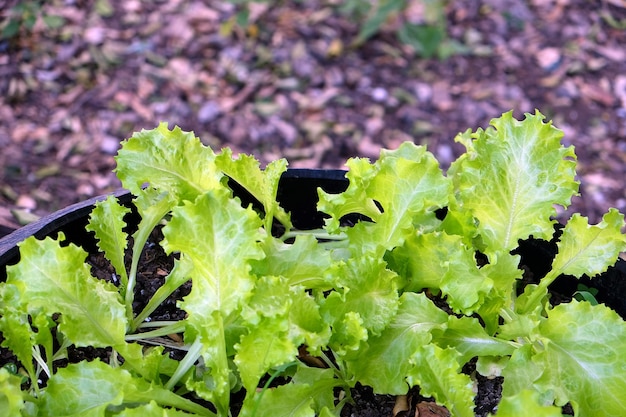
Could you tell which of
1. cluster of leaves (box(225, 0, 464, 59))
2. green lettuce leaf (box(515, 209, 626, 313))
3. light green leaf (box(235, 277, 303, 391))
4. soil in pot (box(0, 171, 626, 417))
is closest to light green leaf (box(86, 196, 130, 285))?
soil in pot (box(0, 171, 626, 417))

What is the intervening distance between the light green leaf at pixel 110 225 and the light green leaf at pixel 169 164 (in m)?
0.04

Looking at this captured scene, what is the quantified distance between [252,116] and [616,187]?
4.18 feet

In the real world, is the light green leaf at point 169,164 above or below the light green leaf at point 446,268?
above

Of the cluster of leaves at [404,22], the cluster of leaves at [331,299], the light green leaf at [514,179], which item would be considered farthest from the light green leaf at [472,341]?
the cluster of leaves at [404,22]

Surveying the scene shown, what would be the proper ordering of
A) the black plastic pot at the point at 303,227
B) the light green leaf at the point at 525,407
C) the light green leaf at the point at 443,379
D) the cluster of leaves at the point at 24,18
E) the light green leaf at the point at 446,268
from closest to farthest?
the light green leaf at the point at 525,407 → the light green leaf at the point at 443,379 → the light green leaf at the point at 446,268 → the black plastic pot at the point at 303,227 → the cluster of leaves at the point at 24,18

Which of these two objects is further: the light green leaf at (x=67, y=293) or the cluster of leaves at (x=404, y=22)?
the cluster of leaves at (x=404, y=22)

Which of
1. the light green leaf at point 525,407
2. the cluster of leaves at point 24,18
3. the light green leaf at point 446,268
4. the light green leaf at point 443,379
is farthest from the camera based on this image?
the cluster of leaves at point 24,18

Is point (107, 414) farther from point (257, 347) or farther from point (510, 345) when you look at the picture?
point (510, 345)

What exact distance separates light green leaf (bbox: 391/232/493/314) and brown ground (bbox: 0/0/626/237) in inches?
55.7

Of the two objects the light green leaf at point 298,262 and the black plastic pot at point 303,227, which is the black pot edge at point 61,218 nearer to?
the black plastic pot at point 303,227

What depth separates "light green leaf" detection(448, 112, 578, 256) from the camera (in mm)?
984

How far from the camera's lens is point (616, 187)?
2359mm

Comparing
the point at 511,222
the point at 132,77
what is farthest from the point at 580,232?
the point at 132,77

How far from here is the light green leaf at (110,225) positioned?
0.98 metres
